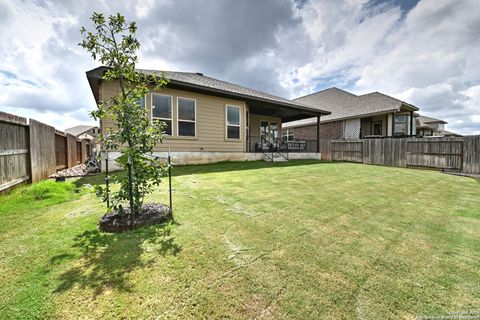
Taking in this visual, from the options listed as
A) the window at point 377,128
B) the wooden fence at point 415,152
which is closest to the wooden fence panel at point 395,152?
the wooden fence at point 415,152

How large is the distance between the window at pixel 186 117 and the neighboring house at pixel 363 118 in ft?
44.2

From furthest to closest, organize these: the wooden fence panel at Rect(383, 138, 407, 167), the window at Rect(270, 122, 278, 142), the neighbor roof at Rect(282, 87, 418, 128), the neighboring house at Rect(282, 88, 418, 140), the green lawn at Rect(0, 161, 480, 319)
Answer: the window at Rect(270, 122, 278, 142)
the neighboring house at Rect(282, 88, 418, 140)
the neighbor roof at Rect(282, 87, 418, 128)
the wooden fence panel at Rect(383, 138, 407, 167)
the green lawn at Rect(0, 161, 480, 319)

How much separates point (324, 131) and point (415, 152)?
8618 mm

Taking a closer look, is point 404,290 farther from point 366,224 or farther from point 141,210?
point 141,210

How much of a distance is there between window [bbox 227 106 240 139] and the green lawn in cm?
775

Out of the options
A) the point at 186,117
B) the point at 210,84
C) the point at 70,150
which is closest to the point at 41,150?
the point at 70,150

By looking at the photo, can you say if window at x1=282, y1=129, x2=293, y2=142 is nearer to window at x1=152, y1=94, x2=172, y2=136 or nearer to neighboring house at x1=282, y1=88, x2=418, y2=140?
neighboring house at x1=282, y1=88, x2=418, y2=140

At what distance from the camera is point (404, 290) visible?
163cm

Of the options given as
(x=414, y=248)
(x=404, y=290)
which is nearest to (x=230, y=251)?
(x=404, y=290)

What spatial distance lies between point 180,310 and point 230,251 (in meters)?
0.83

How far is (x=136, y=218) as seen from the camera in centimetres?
290

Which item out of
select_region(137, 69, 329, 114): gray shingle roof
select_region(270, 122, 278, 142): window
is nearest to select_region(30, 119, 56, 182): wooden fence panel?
select_region(137, 69, 329, 114): gray shingle roof

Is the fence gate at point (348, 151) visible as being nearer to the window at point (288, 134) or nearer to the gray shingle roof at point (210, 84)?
the gray shingle roof at point (210, 84)

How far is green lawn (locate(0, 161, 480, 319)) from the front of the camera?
4.73ft
